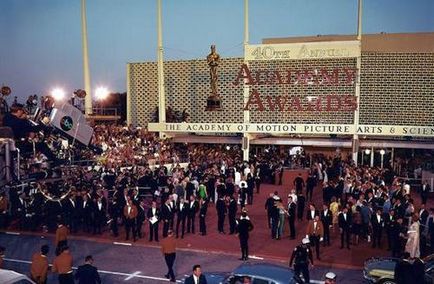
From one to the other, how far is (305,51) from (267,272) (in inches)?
857

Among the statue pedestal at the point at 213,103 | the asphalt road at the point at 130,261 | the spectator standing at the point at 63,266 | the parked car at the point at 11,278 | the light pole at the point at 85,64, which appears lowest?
the asphalt road at the point at 130,261

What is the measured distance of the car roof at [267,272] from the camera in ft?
30.8

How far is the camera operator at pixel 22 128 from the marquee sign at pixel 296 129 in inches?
580

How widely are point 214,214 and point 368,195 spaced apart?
6385 millimetres

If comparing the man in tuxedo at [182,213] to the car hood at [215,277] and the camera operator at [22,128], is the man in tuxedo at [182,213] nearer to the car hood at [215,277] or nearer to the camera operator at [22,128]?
the camera operator at [22,128]

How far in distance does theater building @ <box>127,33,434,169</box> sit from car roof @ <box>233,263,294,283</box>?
64.9 feet

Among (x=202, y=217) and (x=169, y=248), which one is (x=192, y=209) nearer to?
(x=202, y=217)

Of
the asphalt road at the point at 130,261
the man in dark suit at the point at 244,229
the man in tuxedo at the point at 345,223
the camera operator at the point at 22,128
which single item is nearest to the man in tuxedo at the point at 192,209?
the asphalt road at the point at 130,261

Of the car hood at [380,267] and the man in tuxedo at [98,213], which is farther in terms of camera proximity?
the man in tuxedo at [98,213]

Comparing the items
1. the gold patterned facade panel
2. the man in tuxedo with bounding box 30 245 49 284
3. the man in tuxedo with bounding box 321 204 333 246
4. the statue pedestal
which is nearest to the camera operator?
the man in tuxedo with bounding box 30 245 49 284

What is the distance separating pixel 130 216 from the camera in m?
16.2

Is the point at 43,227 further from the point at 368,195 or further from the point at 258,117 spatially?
the point at 258,117

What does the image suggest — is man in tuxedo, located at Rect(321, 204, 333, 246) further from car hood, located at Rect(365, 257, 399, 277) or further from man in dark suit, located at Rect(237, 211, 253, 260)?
car hood, located at Rect(365, 257, 399, 277)

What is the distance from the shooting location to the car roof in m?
9.40
